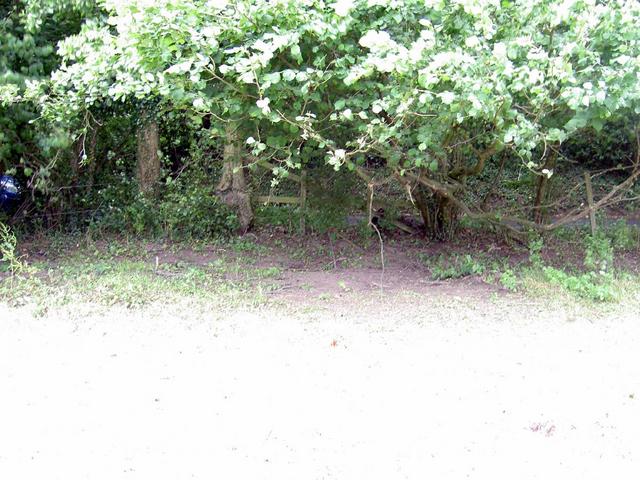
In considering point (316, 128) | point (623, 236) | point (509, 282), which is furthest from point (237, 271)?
point (623, 236)

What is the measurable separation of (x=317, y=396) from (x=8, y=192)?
275 inches

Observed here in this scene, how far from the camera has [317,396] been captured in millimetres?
4309

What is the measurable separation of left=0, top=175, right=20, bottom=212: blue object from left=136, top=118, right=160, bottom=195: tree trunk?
5.78ft

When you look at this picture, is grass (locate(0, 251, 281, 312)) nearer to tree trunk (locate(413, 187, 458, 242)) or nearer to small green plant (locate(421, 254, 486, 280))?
small green plant (locate(421, 254, 486, 280))

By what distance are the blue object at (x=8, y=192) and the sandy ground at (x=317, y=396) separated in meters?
3.67

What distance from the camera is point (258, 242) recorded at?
33.6ft

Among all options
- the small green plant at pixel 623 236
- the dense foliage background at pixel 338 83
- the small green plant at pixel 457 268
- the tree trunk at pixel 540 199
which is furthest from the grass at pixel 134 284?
the small green plant at pixel 623 236

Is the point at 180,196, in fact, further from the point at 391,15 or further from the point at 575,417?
the point at 575,417

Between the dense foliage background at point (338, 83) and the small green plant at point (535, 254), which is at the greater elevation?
the dense foliage background at point (338, 83)

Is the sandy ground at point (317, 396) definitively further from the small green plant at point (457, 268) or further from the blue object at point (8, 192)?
the blue object at point (8, 192)

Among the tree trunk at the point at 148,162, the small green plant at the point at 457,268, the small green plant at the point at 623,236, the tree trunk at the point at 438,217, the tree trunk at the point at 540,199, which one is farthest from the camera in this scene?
the tree trunk at the point at 148,162

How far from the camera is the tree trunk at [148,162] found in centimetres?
1053

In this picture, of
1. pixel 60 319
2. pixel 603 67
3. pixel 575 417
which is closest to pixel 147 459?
pixel 575 417

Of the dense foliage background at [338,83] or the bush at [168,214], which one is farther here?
the bush at [168,214]
